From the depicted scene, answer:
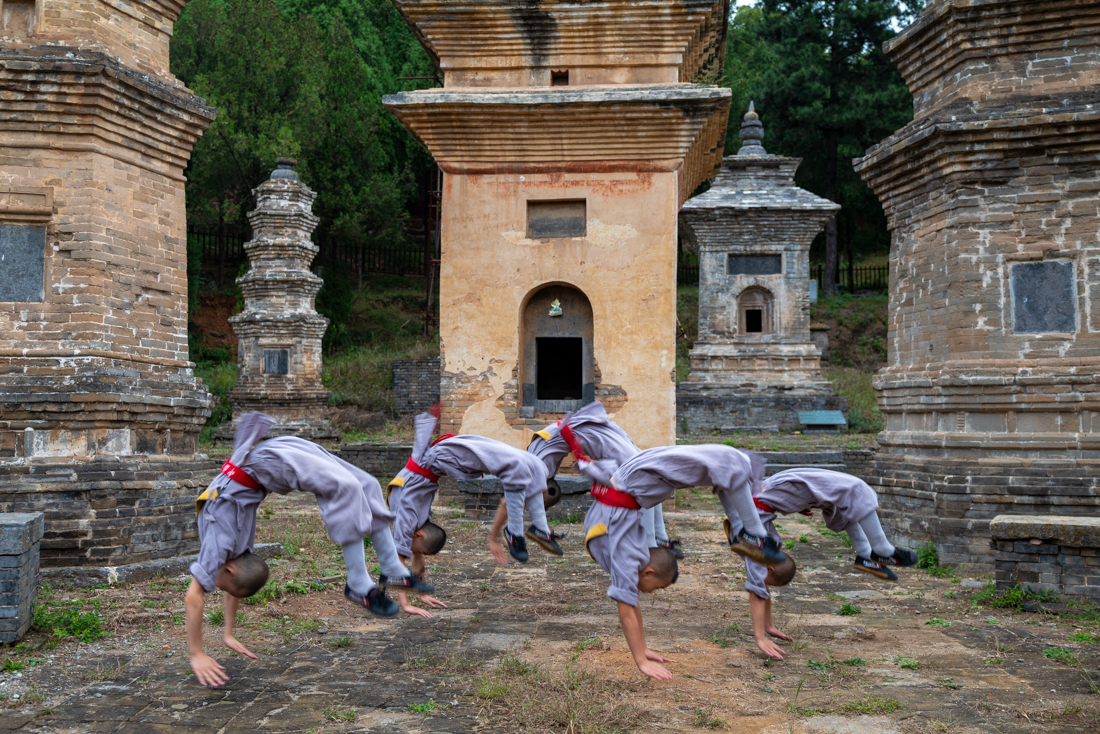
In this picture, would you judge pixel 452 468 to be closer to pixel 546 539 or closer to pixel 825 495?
pixel 546 539

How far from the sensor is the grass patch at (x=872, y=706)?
439 cm

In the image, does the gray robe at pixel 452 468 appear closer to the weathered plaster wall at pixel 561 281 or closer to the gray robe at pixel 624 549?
the gray robe at pixel 624 549

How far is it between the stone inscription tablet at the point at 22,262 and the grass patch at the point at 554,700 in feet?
19.2

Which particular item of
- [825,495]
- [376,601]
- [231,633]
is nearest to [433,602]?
[231,633]

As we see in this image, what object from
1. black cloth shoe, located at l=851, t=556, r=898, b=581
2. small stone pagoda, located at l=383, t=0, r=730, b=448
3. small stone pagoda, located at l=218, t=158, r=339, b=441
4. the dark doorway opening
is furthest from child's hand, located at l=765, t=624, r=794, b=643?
small stone pagoda, located at l=218, t=158, r=339, b=441

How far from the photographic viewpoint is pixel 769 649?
17.5 ft

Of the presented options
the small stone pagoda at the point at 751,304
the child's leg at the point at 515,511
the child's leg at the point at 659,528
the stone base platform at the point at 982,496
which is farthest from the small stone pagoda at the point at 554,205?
the small stone pagoda at the point at 751,304

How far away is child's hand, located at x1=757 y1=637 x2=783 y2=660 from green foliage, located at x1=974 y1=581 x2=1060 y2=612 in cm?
232

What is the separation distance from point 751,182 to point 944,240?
575 inches

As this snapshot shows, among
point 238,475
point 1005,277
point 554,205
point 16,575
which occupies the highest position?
point 554,205

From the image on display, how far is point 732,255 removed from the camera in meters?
21.7

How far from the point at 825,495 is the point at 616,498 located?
4.54ft

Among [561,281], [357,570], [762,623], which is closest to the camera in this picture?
[357,570]

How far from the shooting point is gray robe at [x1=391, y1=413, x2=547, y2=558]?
19.3 ft
